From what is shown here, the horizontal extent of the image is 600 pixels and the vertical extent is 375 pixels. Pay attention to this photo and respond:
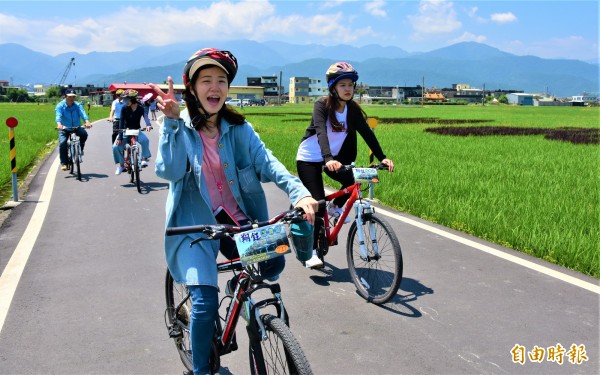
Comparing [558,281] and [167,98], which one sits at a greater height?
[167,98]

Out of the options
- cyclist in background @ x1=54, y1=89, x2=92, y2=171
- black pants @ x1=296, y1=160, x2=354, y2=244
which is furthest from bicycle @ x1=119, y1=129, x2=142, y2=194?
black pants @ x1=296, y1=160, x2=354, y2=244

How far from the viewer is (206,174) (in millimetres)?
2906

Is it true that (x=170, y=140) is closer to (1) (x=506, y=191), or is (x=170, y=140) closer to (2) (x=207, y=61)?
(2) (x=207, y=61)

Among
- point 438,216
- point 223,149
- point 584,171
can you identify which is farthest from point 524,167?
point 223,149

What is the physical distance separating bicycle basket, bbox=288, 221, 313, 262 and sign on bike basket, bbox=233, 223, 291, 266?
176 mm

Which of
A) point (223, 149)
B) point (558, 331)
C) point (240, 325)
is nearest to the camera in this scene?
point (223, 149)

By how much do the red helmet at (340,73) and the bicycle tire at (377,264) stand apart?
4.37 ft

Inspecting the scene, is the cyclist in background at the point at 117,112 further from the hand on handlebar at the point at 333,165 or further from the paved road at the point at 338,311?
the hand on handlebar at the point at 333,165

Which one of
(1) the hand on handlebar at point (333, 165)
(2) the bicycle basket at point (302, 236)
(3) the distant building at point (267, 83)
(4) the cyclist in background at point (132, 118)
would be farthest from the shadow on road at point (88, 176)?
(3) the distant building at point (267, 83)

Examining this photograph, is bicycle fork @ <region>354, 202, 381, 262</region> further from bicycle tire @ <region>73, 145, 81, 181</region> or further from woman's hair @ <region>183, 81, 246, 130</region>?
bicycle tire @ <region>73, 145, 81, 181</region>

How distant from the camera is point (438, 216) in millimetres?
7555

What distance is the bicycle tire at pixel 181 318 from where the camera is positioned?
3.36 meters

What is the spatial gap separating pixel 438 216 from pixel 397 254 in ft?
11.2

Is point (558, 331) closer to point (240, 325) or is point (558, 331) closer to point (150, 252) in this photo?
point (240, 325)
